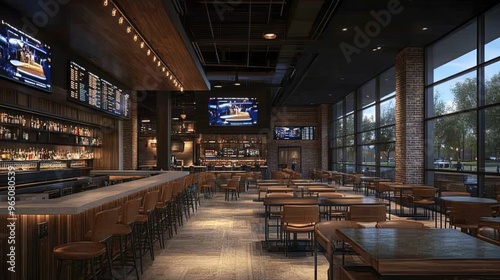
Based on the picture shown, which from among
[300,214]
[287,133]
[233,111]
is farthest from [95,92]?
[287,133]

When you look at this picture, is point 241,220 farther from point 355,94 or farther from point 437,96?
point 355,94

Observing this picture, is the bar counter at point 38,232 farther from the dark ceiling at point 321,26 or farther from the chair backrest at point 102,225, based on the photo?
the dark ceiling at point 321,26

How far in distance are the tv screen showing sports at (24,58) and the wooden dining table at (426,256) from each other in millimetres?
A: 5636

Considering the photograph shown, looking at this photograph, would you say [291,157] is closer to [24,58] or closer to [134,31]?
[134,31]

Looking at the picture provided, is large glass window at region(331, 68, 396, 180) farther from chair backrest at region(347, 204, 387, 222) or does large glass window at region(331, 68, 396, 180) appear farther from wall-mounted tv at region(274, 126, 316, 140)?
chair backrest at region(347, 204, 387, 222)

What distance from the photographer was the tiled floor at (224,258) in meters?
4.88

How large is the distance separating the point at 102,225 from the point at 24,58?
4.05 m

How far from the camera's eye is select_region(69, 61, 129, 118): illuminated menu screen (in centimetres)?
847

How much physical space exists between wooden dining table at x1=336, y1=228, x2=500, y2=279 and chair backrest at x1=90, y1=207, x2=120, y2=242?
2.20 m

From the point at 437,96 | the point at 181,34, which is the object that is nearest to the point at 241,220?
the point at 181,34

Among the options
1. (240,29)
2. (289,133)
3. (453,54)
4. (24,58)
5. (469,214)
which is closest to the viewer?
(469,214)

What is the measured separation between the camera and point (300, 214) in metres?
5.43

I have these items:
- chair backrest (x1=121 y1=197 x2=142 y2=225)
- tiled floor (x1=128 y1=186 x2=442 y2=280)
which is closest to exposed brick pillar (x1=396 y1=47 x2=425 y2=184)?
tiled floor (x1=128 y1=186 x2=442 y2=280)

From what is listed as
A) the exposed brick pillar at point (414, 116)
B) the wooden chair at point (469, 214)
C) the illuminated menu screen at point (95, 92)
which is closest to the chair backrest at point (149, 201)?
the illuminated menu screen at point (95, 92)
